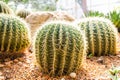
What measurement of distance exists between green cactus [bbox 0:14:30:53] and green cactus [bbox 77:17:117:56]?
0.77 meters

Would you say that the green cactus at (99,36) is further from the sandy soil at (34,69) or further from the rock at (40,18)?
the rock at (40,18)

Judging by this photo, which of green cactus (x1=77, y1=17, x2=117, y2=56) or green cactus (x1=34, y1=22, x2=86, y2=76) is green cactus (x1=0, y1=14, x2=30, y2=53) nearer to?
green cactus (x1=34, y1=22, x2=86, y2=76)

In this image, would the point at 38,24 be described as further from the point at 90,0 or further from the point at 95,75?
the point at 90,0

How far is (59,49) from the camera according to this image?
2.39m

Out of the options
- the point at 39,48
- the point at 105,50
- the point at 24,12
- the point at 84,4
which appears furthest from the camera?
the point at 84,4

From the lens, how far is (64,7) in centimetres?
1129

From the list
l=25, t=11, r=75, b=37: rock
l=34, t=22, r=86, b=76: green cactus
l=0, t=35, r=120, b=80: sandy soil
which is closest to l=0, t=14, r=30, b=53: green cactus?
l=0, t=35, r=120, b=80: sandy soil

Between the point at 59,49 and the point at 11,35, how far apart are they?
650 millimetres

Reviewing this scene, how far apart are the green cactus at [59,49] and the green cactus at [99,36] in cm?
62

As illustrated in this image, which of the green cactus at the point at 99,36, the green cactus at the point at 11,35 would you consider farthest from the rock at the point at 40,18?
the green cactus at the point at 11,35

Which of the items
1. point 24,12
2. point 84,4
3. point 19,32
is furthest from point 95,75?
point 84,4

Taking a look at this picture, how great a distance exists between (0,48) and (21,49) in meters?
0.24

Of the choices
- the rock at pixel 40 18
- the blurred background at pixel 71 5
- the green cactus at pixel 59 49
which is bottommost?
the green cactus at pixel 59 49

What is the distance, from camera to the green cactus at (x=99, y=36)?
310 centimetres
